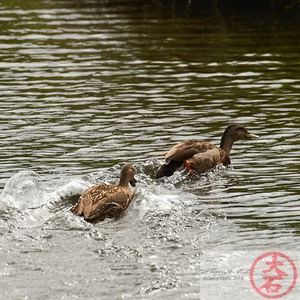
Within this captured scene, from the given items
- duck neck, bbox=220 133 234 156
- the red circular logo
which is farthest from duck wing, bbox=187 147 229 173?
the red circular logo

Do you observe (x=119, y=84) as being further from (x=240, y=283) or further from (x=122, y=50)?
(x=240, y=283)

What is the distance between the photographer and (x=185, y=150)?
1321cm

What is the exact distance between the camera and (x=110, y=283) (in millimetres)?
9078

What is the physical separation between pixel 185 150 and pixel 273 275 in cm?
405

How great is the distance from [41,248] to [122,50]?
12436mm

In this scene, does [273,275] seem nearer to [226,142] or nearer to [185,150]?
[185,150]

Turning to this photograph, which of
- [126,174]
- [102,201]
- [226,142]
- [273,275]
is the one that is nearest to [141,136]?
[226,142]

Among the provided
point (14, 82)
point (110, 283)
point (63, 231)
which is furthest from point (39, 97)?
point (110, 283)

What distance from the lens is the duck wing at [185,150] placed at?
13.1 metres

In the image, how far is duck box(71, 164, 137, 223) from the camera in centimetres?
1103

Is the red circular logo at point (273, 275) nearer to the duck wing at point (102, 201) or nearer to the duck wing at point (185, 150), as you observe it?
the duck wing at point (102, 201)

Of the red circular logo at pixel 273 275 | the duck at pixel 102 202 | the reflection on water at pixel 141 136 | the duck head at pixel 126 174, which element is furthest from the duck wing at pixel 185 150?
the red circular logo at pixel 273 275

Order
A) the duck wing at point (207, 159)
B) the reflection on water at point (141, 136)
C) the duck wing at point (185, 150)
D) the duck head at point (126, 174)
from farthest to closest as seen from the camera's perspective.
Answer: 1. the duck wing at point (207, 159)
2. the duck wing at point (185, 150)
3. the duck head at point (126, 174)
4. the reflection on water at point (141, 136)

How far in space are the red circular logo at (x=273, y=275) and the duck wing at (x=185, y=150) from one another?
3427 mm
